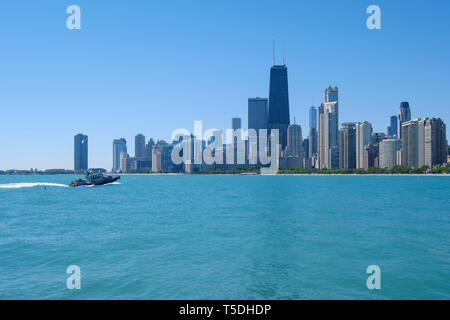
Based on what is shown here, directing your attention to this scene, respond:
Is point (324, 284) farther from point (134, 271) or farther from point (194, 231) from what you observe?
point (194, 231)

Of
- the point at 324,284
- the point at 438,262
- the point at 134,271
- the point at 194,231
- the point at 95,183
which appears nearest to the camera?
the point at 324,284

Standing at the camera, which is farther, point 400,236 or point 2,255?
point 400,236

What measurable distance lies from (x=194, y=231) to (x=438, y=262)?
22.3 meters

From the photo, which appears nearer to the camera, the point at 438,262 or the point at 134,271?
the point at 134,271

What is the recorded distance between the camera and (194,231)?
36.9 metres

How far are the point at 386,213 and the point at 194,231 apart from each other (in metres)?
30.8

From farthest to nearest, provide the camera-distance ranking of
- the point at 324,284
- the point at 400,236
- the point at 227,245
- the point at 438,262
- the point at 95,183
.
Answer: the point at 95,183
the point at 400,236
the point at 227,245
the point at 438,262
the point at 324,284

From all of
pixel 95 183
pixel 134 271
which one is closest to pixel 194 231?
Answer: pixel 134 271
